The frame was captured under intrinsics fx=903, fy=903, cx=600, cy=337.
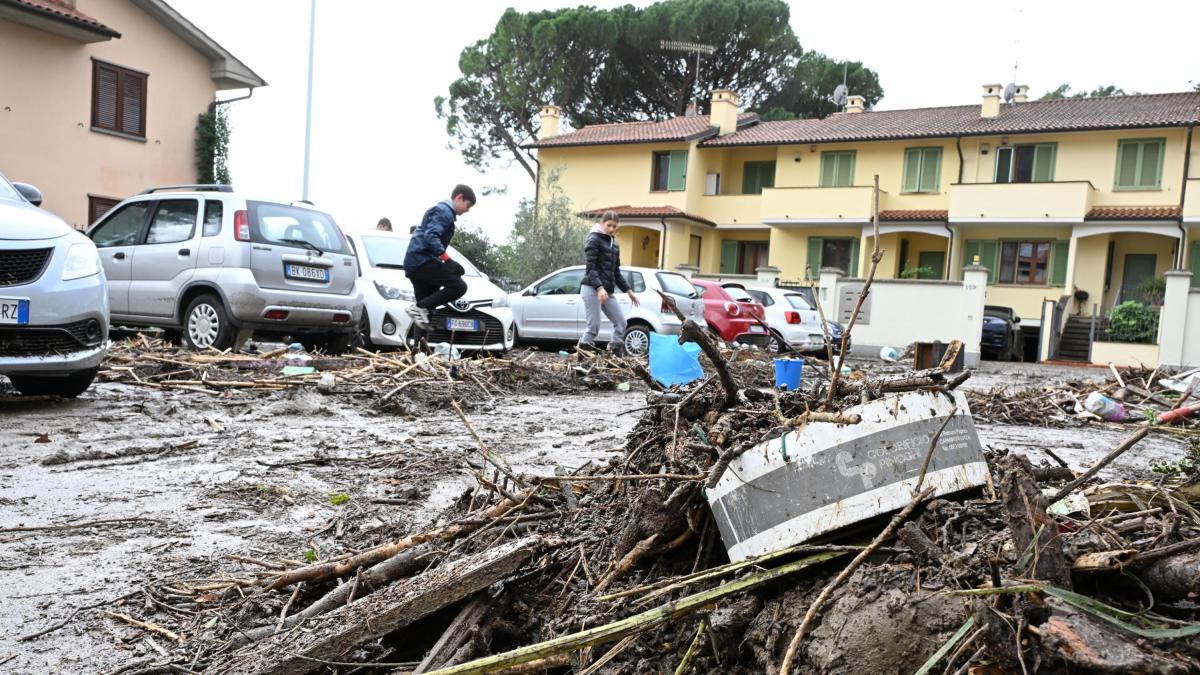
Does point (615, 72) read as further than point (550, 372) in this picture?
Yes

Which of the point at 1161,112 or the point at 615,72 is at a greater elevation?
the point at 615,72

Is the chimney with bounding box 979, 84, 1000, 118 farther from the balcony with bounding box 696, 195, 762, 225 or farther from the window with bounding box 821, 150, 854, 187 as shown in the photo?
the balcony with bounding box 696, 195, 762, 225

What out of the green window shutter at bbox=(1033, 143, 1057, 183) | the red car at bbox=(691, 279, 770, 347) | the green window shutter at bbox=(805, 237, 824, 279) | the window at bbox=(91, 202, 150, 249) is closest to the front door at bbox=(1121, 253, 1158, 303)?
the green window shutter at bbox=(1033, 143, 1057, 183)

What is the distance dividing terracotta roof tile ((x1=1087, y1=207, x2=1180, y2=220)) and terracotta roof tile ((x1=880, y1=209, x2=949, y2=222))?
5.13 metres

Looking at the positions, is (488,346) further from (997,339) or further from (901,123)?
(901,123)

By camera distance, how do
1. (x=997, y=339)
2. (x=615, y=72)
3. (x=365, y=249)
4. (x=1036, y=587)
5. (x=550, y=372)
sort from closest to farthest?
Answer: 1. (x=1036, y=587)
2. (x=550, y=372)
3. (x=365, y=249)
4. (x=997, y=339)
5. (x=615, y=72)

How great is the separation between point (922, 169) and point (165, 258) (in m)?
32.2

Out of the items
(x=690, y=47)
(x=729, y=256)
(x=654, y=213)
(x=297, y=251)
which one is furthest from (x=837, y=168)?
(x=297, y=251)

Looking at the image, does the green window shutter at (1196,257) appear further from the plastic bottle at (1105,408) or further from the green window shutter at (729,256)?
the plastic bottle at (1105,408)

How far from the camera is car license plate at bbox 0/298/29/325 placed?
6406 millimetres

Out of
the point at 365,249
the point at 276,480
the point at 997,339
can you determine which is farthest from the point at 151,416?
the point at 997,339

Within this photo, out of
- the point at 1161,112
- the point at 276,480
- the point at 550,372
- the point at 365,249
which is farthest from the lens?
the point at 1161,112

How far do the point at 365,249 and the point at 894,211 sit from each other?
94.4ft

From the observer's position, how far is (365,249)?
13.1 m
